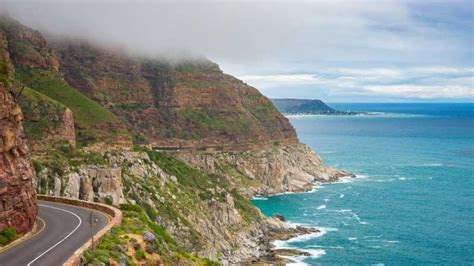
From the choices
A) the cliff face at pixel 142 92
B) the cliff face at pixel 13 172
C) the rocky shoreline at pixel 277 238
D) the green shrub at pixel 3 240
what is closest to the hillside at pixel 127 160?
the cliff face at pixel 142 92

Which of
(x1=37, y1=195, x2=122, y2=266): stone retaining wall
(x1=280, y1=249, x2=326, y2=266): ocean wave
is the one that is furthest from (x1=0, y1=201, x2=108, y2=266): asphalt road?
(x1=280, y1=249, x2=326, y2=266): ocean wave

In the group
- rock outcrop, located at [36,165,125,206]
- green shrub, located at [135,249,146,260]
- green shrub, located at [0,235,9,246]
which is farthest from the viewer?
rock outcrop, located at [36,165,125,206]

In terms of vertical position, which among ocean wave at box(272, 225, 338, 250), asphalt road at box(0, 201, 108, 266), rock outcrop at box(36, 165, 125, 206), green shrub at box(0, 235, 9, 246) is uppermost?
green shrub at box(0, 235, 9, 246)

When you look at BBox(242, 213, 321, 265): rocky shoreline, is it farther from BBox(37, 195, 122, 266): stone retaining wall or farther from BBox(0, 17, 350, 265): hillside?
BBox(37, 195, 122, 266): stone retaining wall

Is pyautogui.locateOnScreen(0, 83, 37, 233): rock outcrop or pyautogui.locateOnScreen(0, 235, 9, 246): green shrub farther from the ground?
pyautogui.locateOnScreen(0, 83, 37, 233): rock outcrop

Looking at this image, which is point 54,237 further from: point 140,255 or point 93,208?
point 93,208

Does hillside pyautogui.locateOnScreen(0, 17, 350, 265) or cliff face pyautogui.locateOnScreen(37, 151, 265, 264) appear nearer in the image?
hillside pyautogui.locateOnScreen(0, 17, 350, 265)

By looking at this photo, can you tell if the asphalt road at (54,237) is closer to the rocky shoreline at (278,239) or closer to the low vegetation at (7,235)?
the low vegetation at (7,235)

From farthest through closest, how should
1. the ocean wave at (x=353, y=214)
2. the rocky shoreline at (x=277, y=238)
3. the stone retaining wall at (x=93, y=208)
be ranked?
the ocean wave at (x=353, y=214), the rocky shoreline at (x=277, y=238), the stone retaining wall at (x=93, y=208)
